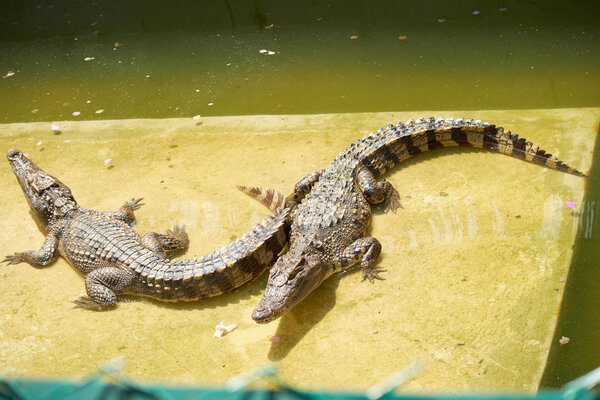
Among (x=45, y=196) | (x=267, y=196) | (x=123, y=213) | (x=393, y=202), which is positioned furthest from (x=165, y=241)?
(x=393, y=202)

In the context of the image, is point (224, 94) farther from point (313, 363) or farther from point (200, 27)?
point (313, 363)

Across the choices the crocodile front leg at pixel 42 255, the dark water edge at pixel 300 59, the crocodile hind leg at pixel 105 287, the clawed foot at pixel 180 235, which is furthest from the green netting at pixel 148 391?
the dark water edge at pixel 300 59

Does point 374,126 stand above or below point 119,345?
above

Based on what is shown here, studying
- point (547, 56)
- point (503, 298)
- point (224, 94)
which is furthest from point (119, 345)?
point (547, 56)

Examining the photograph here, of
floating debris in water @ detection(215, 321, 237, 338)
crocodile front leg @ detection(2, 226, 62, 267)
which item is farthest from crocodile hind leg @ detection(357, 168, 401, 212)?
crocodile front leg @ detection(2, 226, 62, 267)

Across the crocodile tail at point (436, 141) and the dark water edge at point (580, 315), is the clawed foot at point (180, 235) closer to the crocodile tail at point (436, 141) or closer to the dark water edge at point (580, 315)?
the crocodile tail at point (436, 141)

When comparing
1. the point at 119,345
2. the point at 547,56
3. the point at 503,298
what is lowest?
the point at 119,345

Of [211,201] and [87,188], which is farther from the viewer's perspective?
[87,188]
